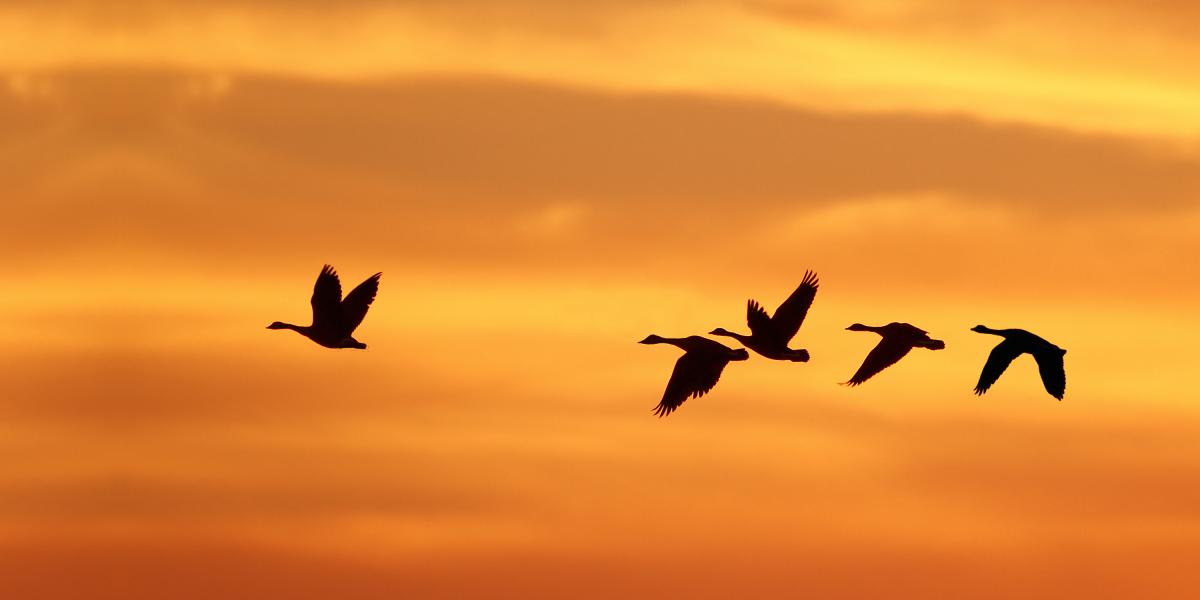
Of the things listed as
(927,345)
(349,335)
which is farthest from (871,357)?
(349,335)

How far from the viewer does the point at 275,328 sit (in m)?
79.8

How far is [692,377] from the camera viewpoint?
254 ft

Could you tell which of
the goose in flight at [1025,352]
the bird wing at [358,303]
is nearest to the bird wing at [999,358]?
the goose in flight at [1025,352]

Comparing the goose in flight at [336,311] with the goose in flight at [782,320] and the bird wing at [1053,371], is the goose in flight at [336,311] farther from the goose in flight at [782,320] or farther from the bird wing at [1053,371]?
the bird wing at [1053,371]

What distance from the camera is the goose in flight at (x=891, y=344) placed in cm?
8000

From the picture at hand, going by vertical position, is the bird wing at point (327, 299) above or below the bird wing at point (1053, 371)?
above

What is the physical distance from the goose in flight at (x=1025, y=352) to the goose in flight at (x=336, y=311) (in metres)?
17.5

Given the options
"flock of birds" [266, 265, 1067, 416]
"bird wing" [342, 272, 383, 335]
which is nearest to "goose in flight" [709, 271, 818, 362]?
"flock of birds" [266, 265, 1067, 416]

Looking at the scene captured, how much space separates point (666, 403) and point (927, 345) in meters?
8.31

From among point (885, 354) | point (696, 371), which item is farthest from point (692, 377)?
point (885, 354)

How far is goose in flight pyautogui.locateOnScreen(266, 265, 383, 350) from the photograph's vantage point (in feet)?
251

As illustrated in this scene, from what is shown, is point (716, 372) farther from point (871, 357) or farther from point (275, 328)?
point (275, 328)

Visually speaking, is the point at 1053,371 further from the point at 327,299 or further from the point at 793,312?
the point at 327,299

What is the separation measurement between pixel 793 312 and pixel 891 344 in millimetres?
5879
